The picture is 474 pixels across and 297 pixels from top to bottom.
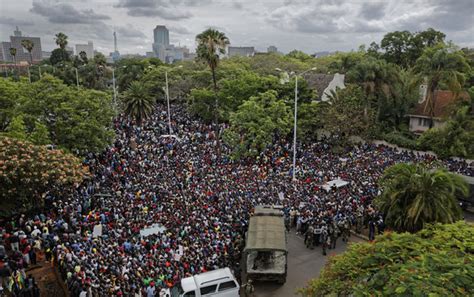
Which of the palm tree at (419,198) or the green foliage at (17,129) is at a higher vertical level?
the green foliage at (17,129)

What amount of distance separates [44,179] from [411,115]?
32.5 meters

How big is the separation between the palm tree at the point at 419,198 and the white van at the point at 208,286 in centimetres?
835

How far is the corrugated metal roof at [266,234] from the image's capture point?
14.9 meters

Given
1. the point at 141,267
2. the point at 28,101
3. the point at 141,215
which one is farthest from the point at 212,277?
the point at 28,101

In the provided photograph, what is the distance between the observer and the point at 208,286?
1315cm

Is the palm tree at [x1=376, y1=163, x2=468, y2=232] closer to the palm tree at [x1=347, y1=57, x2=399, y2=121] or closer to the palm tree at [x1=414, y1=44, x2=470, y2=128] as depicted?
the palm tree at [x1=414, y1=44, x2=470, y2=128]

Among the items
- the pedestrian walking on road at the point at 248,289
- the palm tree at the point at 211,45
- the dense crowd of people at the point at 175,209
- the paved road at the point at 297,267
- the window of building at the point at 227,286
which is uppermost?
the palm tree at the point at 211,45

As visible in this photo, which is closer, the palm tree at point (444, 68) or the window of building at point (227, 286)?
the window of building at point (227, 286)

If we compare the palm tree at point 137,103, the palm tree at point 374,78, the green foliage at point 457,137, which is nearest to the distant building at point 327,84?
the palm tree at point 374,78

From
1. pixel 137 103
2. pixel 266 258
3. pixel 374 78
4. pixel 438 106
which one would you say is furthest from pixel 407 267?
pixel 438 106

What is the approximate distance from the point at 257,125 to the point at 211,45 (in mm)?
7971

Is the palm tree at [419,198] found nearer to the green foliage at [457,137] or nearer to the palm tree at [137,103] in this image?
the green foliage at [457,137]

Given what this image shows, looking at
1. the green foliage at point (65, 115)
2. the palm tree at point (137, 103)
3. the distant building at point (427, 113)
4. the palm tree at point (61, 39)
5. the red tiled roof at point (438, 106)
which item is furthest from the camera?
the palm tree at point (61, 39)

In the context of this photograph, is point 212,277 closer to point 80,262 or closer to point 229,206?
point 80,262
